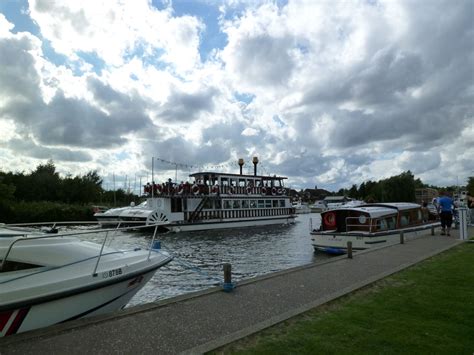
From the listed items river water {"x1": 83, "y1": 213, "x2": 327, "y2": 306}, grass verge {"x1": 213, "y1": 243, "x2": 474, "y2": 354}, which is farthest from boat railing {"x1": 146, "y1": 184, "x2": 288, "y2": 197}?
grass verge {"x1": 213, "y1": 243, "x2": 474, "y2": 354}

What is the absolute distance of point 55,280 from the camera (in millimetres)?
6461

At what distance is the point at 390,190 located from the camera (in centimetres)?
9981

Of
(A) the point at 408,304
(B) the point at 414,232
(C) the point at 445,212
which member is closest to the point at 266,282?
(A) the point at 408,304

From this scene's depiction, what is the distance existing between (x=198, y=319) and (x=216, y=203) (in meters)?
33.3

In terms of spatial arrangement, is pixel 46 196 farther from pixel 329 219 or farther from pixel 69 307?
pixel 69 307

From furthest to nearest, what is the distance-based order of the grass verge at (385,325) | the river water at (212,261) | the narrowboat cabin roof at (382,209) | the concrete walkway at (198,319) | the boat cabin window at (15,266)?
the narrowboat cabin roof at (382,209)
the river water at (212,261)
the boat cabin window at (15,266)
the concrete walkway at (198,319)
the grass verge at (385,325)

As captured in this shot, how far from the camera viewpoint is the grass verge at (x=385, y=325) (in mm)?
5023

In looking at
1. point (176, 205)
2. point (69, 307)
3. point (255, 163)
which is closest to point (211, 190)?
point (176, 205)

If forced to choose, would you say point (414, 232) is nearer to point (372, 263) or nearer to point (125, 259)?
point (372, 263)

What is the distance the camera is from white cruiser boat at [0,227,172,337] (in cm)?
588

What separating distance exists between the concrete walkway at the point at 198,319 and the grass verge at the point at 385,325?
0.34 metres

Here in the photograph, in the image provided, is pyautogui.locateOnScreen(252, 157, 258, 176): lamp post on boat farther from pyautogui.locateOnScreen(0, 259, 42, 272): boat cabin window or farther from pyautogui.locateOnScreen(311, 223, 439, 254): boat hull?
pyautogui.locateOnScreen(0, 259, 42, 272): boat cabin window

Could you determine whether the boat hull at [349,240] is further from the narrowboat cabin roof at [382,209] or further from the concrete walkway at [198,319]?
the concrete walkway at [198,319]

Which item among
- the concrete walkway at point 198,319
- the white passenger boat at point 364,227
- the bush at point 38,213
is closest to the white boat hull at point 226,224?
the white passenger boat at point 364,227
